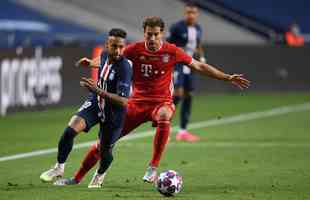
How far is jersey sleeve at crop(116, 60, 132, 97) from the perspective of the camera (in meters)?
11.0

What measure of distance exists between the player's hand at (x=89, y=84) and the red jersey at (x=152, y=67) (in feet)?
5.80

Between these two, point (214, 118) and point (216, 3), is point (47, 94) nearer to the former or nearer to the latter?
point (214, 118)

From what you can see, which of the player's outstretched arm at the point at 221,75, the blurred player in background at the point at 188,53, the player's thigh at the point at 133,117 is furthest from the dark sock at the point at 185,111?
the player's outstretched arm at the point at 221,75

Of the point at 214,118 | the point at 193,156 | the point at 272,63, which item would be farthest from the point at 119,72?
the point at 272,63

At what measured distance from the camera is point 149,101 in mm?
12289

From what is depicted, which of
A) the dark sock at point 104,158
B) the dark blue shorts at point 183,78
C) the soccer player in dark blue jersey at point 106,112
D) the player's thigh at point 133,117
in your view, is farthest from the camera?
the dark blue shorts at point 183,78

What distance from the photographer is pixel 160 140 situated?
12.1 meters

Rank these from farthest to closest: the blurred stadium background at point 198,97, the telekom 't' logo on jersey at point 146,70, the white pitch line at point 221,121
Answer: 1. the white pitch line at point 221,121
2. the telekom 't' logo on jersey at point 146,70
3. the blurred stadium background at point 198,97

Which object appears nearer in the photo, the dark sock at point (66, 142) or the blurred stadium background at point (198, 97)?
the dark sock at point (66, 142)

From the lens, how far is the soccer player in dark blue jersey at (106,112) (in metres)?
11.0

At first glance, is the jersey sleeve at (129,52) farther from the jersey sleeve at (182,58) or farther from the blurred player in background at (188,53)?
the blurred player in background at (188,53)

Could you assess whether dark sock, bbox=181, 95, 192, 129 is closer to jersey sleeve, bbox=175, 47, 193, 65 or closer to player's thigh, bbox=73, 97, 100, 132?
jersey sleeve, bbox=175, 47, 193, 65

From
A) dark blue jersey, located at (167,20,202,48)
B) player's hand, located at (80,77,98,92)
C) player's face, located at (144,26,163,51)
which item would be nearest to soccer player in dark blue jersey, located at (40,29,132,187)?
player's hand, located at (80,77,98,92)

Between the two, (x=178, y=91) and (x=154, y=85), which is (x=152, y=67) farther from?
(x=178, y=91)
